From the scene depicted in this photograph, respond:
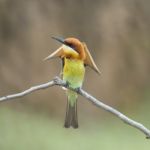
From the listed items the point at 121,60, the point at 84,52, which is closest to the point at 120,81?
the point at 121,60

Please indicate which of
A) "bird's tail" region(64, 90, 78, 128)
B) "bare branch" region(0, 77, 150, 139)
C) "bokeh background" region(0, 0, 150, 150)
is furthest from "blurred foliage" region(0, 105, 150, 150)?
"bare branch" region(0, 77, 150, 139)

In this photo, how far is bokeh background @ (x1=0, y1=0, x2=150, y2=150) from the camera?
→ 13.8 ft

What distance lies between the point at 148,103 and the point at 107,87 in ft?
0.83

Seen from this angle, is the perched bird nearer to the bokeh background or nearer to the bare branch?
the bare branch

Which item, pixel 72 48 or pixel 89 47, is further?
pixel 89 47

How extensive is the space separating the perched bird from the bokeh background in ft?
8.55

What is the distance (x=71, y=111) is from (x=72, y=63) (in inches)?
6.6

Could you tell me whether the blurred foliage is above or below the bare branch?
above

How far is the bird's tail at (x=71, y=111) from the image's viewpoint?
132 centimetres

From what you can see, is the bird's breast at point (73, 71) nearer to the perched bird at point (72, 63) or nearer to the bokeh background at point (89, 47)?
the perched bird at point (72, 63)

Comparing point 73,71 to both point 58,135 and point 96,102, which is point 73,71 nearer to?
point 96,102

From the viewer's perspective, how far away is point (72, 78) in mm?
1266

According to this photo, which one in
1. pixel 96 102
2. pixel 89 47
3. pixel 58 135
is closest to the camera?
pixel 96 102

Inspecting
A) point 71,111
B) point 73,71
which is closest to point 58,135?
point 71,111
